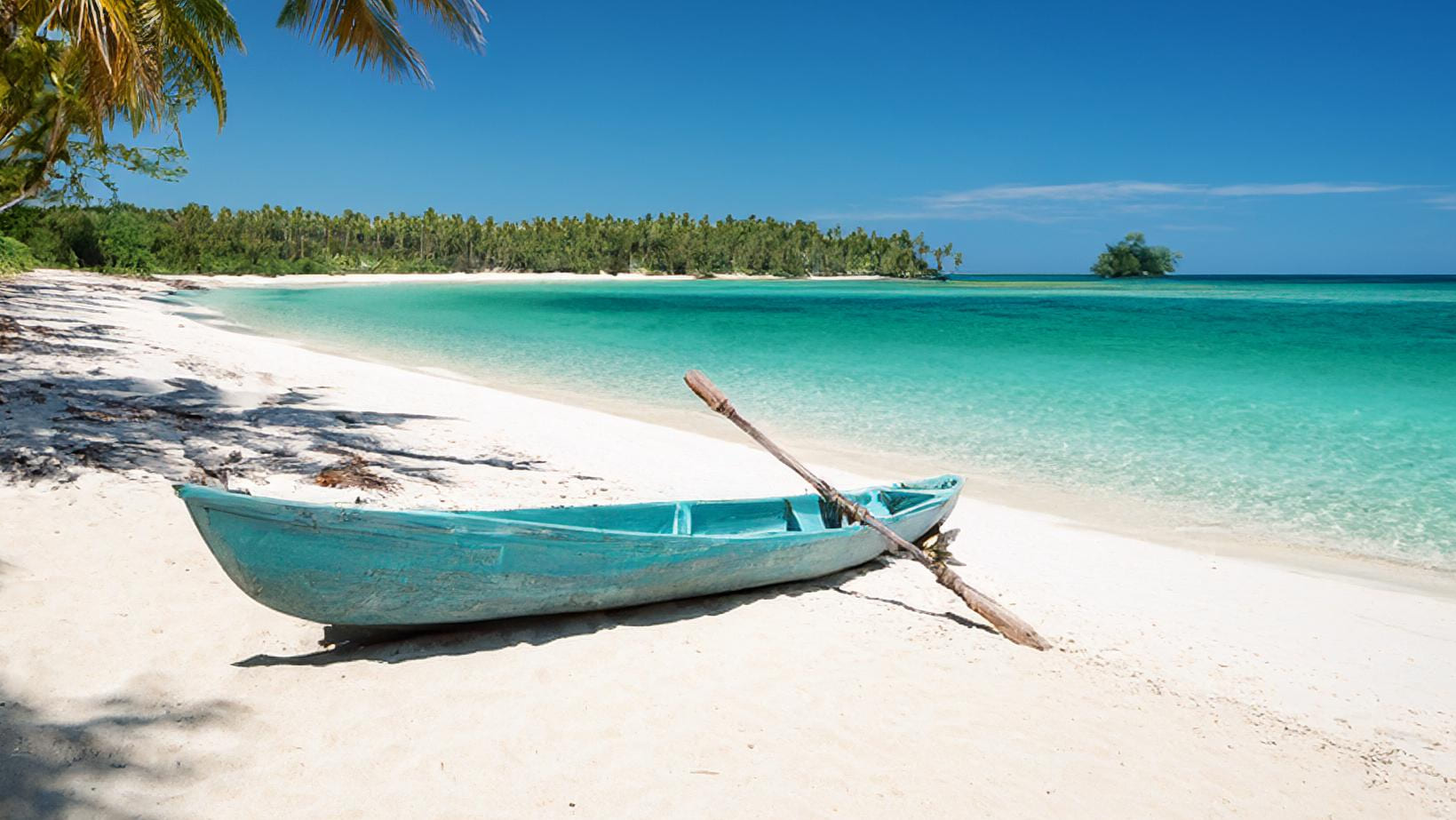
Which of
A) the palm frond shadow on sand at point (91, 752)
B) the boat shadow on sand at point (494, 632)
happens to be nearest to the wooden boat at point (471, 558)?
the boat shadow on sand at point (494, 632)

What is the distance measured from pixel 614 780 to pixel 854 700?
128 centimetres

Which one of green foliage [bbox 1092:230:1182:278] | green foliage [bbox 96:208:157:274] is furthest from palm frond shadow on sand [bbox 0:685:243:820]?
green foliage [bbox 1092:230:1182:278]

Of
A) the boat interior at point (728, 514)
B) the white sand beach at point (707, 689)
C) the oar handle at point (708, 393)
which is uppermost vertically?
the oar handle at point (708, 393)

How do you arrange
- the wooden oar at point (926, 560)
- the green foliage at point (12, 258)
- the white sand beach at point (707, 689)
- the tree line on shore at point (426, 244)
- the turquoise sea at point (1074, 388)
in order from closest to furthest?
the white sand beach at point (707, 689) < the wooden oar at point (926, 560) < the turquoise sea at point (1074, 388) < the green foliage at point (12, 258) < the tree line on shore at point (426, 244)

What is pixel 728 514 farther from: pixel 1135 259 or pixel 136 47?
pixel 1135 259

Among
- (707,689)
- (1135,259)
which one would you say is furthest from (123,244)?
(1135,259)

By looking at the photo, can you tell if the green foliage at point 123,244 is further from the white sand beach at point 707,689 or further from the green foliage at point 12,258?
the white sand beach at point 707,689

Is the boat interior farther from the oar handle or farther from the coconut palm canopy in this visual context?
the coconut palm canopy

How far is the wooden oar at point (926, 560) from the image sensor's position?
4.68m

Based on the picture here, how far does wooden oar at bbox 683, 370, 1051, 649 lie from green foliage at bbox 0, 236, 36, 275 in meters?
28.2

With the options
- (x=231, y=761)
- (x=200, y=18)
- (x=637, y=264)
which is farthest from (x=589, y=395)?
(x=637, y=264)

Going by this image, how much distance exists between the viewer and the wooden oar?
4.68 metres

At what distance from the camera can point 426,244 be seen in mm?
89375

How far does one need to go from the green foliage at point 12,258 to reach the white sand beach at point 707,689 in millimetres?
24306
